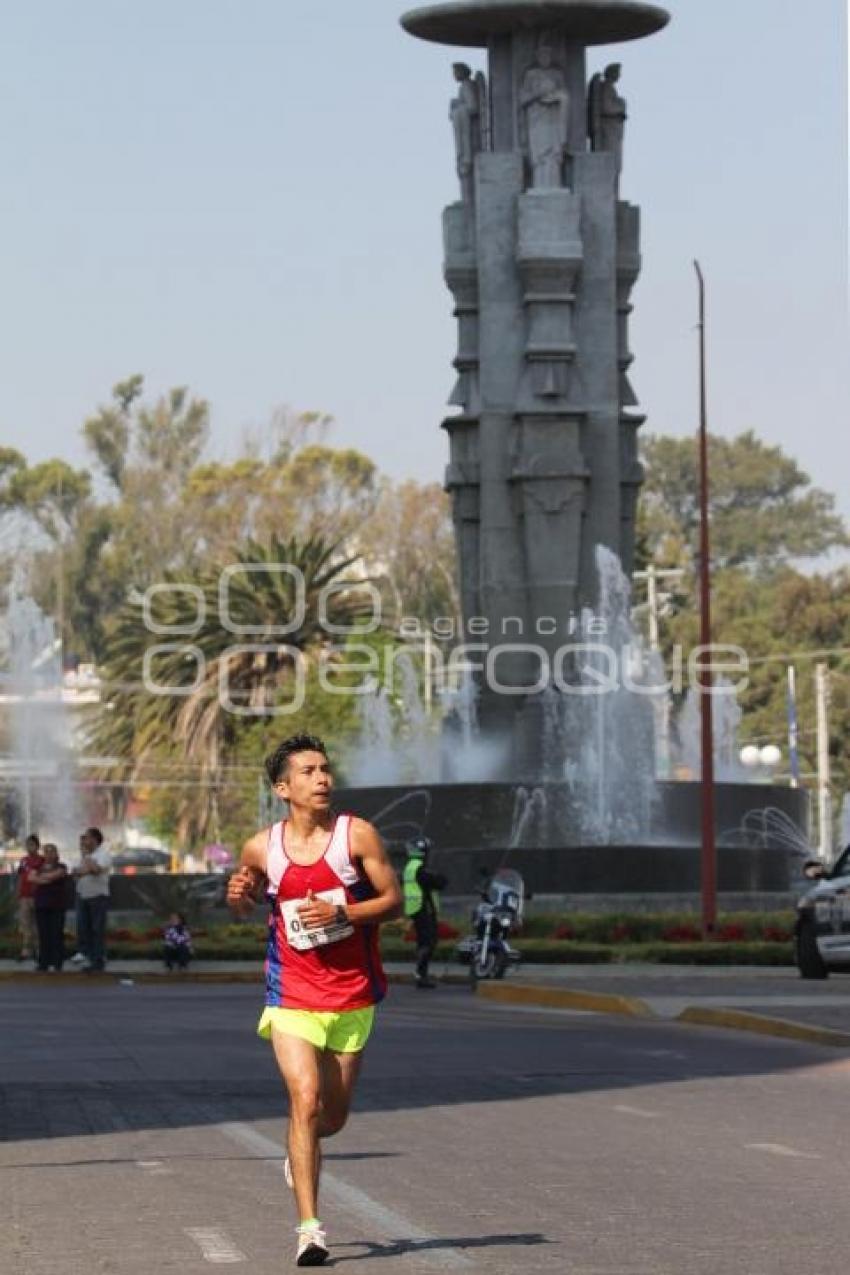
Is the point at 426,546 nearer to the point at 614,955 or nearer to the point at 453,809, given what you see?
the point at 453,809

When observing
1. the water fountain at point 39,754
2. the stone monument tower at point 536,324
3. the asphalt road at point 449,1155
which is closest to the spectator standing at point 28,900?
the stone monument tower at point 536,324

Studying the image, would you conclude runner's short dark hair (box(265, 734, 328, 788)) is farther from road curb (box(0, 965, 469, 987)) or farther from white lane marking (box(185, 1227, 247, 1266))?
road curb (box(0, 965, 469, 987))

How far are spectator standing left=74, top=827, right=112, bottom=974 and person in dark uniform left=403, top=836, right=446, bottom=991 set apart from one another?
3.95m

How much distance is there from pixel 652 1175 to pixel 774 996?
51.0 ft

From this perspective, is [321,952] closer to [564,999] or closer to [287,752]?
[287,752]

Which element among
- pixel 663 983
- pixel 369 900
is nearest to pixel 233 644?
pixel 663 983

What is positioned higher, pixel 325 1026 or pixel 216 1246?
pixel 325 1026

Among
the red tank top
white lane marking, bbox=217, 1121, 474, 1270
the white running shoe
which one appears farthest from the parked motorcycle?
the white running shoe

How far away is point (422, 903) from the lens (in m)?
34.5

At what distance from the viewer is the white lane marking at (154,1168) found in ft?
45.4

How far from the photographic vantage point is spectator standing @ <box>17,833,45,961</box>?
38.6 metres

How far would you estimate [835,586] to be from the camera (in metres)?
112

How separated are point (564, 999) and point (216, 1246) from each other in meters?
18.8

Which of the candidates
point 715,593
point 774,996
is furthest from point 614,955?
point 715,593
